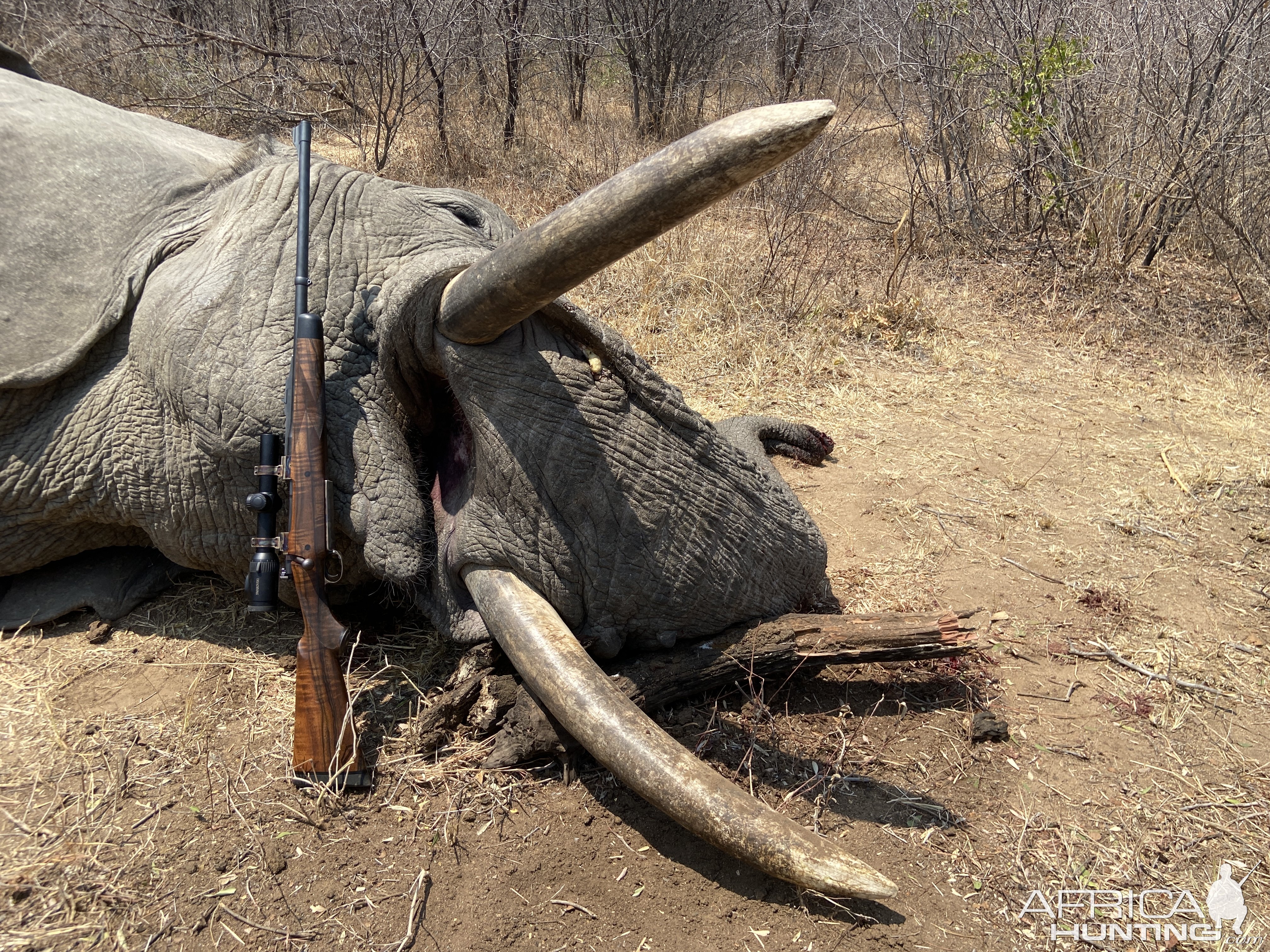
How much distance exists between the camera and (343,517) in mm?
2502

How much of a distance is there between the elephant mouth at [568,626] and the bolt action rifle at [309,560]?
1.32 feet

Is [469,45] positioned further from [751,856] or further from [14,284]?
[751,856]

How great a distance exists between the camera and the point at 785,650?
8.47 ft

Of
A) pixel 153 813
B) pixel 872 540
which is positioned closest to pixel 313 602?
pixel 153 813

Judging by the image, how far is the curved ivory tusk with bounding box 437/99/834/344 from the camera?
5.09 feet

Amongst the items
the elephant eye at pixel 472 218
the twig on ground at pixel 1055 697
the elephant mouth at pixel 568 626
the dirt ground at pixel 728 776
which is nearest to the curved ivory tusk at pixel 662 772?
the elephant mouth at pixel 568 626

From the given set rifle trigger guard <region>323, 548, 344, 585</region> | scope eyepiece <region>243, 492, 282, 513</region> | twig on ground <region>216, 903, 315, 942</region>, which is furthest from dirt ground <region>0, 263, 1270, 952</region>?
scope eyepiece <region>243, 492, 282, 513</region>

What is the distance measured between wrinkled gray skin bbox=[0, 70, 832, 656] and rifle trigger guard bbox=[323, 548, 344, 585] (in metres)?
0.07

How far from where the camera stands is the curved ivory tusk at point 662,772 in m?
1.82

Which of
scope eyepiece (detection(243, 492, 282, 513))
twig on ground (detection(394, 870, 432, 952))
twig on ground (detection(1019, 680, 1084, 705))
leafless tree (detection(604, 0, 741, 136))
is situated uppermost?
leafless tree (detection(604, 0, 741, 136))

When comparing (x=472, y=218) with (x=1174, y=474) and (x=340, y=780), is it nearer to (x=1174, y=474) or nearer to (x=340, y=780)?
(x=340, y=780)

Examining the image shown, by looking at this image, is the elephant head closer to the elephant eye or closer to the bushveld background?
the elephant eye

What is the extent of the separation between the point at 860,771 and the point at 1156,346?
5.35 m

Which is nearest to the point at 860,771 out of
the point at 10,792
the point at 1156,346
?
the point at 10,792
